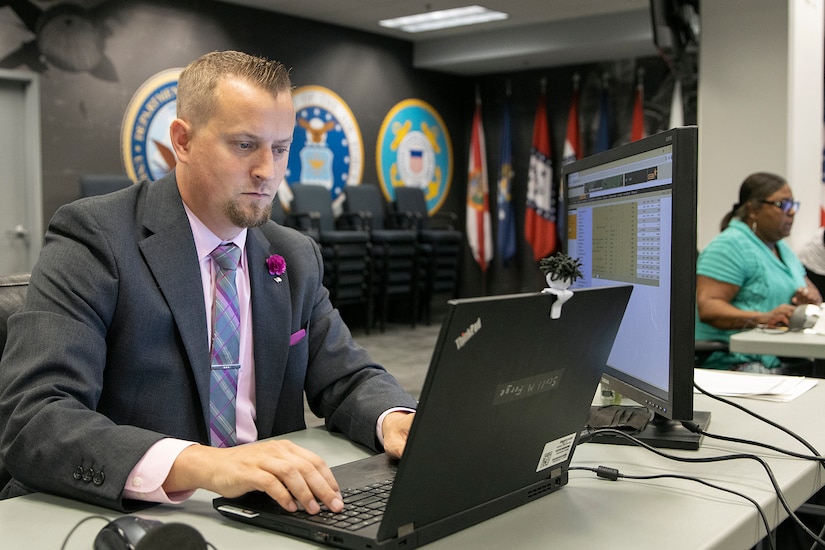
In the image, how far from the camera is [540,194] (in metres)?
9.15

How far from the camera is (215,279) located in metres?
1.38

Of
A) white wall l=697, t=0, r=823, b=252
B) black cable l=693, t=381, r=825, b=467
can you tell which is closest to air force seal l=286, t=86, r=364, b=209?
white wall l=697, t=0, r=823, b=252

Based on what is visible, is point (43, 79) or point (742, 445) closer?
point (742, 445)

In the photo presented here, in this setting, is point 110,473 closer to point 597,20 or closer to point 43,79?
point 43,79

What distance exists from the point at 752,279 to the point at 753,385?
1.62m

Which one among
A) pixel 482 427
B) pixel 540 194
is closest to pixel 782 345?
pixel 482 427

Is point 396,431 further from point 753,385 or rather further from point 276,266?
point 753,385

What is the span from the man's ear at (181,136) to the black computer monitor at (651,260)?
698 millimetres

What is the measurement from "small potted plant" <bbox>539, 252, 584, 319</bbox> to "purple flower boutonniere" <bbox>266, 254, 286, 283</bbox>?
0.63m

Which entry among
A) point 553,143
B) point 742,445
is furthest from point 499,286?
point 742,445

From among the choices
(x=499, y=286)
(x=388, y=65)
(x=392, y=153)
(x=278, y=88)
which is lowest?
(x=499, y=286)

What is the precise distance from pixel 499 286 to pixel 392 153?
6.92 feet

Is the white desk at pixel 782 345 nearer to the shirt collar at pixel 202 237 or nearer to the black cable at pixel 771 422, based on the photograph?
the black cable at pixel 771 422

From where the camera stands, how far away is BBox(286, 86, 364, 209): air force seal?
786cm
